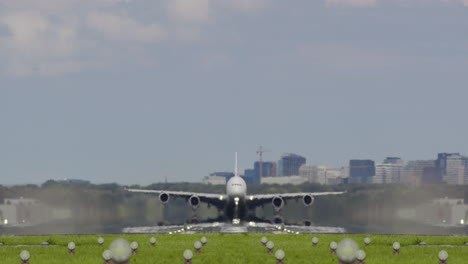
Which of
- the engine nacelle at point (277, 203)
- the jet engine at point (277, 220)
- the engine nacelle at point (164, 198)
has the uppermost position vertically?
the engine nacelle at point (164, 198)

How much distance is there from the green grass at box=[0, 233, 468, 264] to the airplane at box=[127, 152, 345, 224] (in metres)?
35.7

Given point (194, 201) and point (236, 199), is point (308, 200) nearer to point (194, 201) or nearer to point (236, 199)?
point (236, 199)

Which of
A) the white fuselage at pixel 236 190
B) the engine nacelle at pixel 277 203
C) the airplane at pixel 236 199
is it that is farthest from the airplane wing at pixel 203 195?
the engine nacelle at pixel 277 203

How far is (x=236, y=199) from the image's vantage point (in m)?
109

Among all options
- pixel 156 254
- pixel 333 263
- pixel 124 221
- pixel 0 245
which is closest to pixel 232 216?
pixel 124 221

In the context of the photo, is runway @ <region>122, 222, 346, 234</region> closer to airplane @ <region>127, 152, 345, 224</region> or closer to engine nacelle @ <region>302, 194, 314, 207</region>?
airplane @ <region>127, 152, 345, 224</region>

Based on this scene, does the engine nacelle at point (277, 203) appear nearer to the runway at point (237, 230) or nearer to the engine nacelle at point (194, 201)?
the runway at point (237, 230)

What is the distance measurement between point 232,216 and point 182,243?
157 feet

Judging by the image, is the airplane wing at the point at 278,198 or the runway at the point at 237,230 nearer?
the runway at the point at 237,230

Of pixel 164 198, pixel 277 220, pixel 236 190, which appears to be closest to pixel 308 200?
pixel 277 220

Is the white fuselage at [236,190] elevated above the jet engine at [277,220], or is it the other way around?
the white fuselage at [236,190]

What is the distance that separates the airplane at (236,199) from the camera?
359 feet

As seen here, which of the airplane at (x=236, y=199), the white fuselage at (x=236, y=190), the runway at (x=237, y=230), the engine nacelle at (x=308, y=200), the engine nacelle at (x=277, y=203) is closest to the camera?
the runway at (x=237, y=230)

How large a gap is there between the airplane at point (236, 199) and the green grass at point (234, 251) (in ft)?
117
